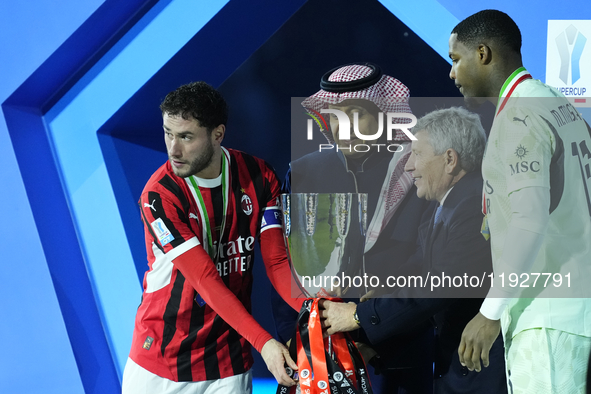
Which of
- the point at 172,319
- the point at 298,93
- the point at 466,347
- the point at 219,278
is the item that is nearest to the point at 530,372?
the point at 466,347

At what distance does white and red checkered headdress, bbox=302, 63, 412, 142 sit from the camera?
6.49ft

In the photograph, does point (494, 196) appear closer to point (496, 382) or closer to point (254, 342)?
point (496, 382)

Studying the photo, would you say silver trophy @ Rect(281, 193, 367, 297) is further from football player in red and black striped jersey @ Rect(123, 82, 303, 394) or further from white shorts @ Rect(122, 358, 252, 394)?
white shorts @ Rect(122, 358, 252, 394)

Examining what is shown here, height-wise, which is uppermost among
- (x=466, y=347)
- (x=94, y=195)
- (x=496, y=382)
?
(x=94, y=195)

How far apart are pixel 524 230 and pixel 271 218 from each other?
0.85 meters

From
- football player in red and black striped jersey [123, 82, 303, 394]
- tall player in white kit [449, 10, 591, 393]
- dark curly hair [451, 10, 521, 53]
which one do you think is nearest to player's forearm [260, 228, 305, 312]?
football player in red and black striped jersey [123, 82, 303, 394]

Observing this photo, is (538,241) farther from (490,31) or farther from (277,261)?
(277,261)

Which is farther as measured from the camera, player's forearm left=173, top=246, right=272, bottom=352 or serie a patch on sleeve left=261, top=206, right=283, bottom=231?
serie a patch on sleeve left=261, top=206, right=283, bottom=231

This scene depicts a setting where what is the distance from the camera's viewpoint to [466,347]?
1.54 meters

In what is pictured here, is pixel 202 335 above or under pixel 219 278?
under

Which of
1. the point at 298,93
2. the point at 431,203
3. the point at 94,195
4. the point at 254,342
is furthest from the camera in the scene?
the point at 298,93

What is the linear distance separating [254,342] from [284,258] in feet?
1.15

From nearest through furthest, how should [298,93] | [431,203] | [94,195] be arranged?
[431,203], [94,195], [298,93]

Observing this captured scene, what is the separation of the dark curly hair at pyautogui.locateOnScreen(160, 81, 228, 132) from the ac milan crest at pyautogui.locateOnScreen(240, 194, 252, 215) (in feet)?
0.83
